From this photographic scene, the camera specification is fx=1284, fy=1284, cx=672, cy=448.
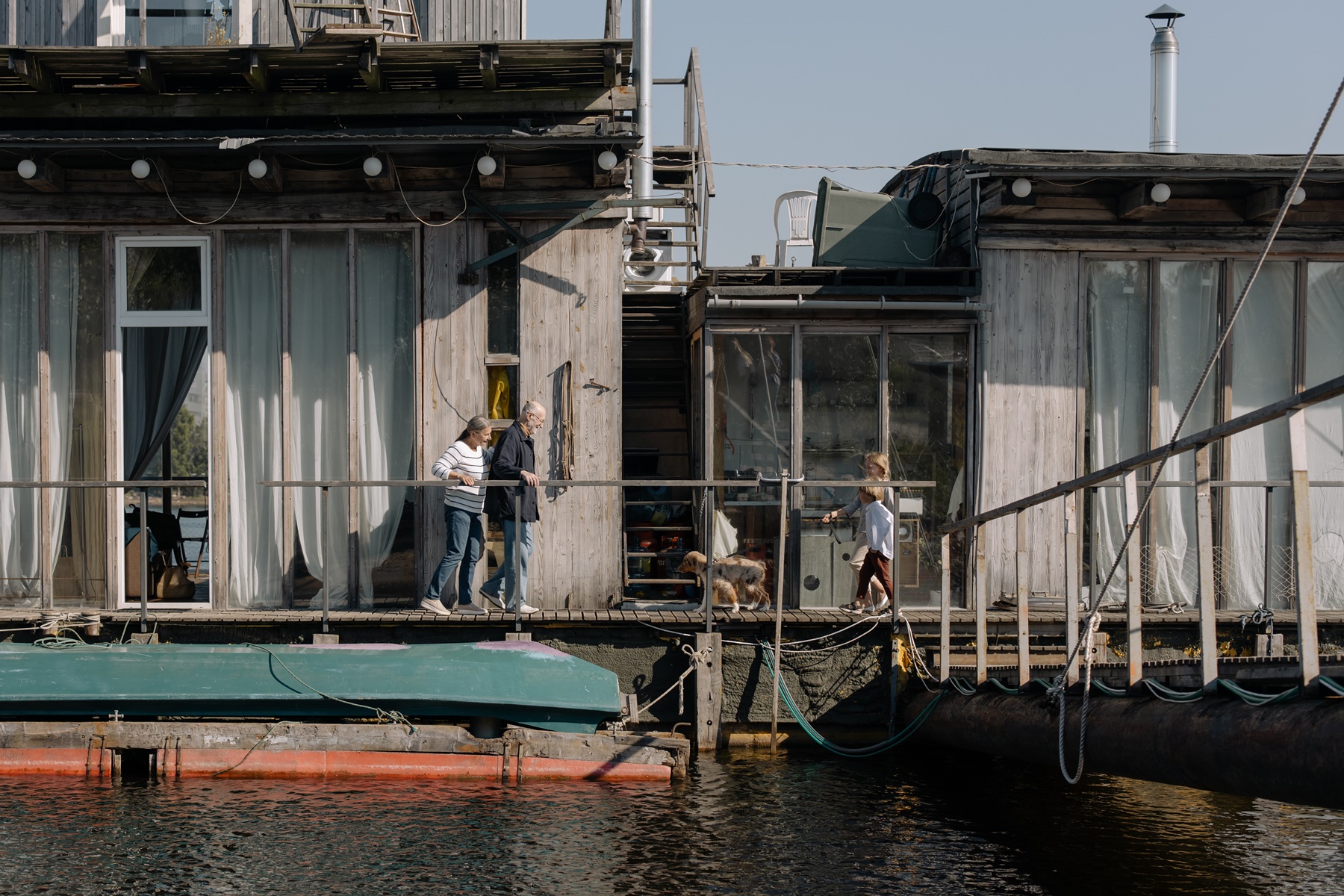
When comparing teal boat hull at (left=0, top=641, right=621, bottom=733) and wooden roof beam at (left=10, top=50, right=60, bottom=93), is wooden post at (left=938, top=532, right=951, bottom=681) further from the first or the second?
wooden roof beam at (left=10, top=50, right=60, bottom=93)

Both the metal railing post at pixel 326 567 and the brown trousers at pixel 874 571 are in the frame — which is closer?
the metal railing post at pixel 326 567

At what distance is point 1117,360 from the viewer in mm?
11625

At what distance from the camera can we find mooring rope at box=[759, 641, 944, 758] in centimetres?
966

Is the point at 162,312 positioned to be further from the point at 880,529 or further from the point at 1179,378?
the point at 1179,378

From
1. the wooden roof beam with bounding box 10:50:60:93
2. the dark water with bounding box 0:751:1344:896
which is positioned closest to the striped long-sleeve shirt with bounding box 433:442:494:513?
the dark water with bounding box 0:751:1344:896

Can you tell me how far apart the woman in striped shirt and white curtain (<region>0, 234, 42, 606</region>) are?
11.6 ft

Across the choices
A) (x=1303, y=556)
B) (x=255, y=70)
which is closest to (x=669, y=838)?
(x=1303, y=556)

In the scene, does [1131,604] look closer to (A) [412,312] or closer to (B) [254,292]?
(A) [412,312]

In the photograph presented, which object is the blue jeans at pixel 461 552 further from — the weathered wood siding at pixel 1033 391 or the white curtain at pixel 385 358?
the weathered wood siding at pixel 1033 391

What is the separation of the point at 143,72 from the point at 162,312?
1952 millimetres

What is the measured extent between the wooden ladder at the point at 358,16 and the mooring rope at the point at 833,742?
577 centimetres

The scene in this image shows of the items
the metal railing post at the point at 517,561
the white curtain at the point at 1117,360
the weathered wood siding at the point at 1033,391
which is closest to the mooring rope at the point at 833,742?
the metal railing post at the point at 517,561

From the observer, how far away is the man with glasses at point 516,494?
989 centimetres

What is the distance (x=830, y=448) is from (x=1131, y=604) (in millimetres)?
4994
